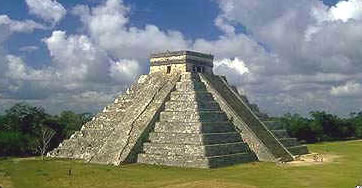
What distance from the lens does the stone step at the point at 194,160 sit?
123ft

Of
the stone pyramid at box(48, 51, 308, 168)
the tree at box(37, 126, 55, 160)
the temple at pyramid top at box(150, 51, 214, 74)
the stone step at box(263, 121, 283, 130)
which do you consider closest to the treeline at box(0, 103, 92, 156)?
the tree at box(37, 126, 55, 160)

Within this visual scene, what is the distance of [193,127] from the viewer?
131 ft

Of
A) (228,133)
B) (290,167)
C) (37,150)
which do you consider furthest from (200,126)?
(37,150)

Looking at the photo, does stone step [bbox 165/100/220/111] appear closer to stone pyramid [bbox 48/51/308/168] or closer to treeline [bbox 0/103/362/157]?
stone pyramid [bbox 48/51/308/168]

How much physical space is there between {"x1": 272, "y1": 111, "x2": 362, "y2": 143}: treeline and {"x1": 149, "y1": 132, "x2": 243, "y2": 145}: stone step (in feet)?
92.2

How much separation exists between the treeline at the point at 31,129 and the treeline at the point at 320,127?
28653 mm

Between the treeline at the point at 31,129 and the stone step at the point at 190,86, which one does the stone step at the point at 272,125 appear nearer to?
the stone step at the point at 190,86

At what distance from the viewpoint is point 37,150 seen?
50812 millimetres

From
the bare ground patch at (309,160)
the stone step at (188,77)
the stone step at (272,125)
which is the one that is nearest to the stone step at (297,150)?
the bare ground patch at (309,160)

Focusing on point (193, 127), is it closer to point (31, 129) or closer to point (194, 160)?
point (194, 160)

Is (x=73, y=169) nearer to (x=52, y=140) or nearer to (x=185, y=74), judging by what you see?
(x=185, y=74)

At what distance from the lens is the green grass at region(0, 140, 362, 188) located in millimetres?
30312

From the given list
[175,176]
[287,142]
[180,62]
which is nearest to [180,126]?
[175,176]

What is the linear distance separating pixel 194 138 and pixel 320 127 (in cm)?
3911
